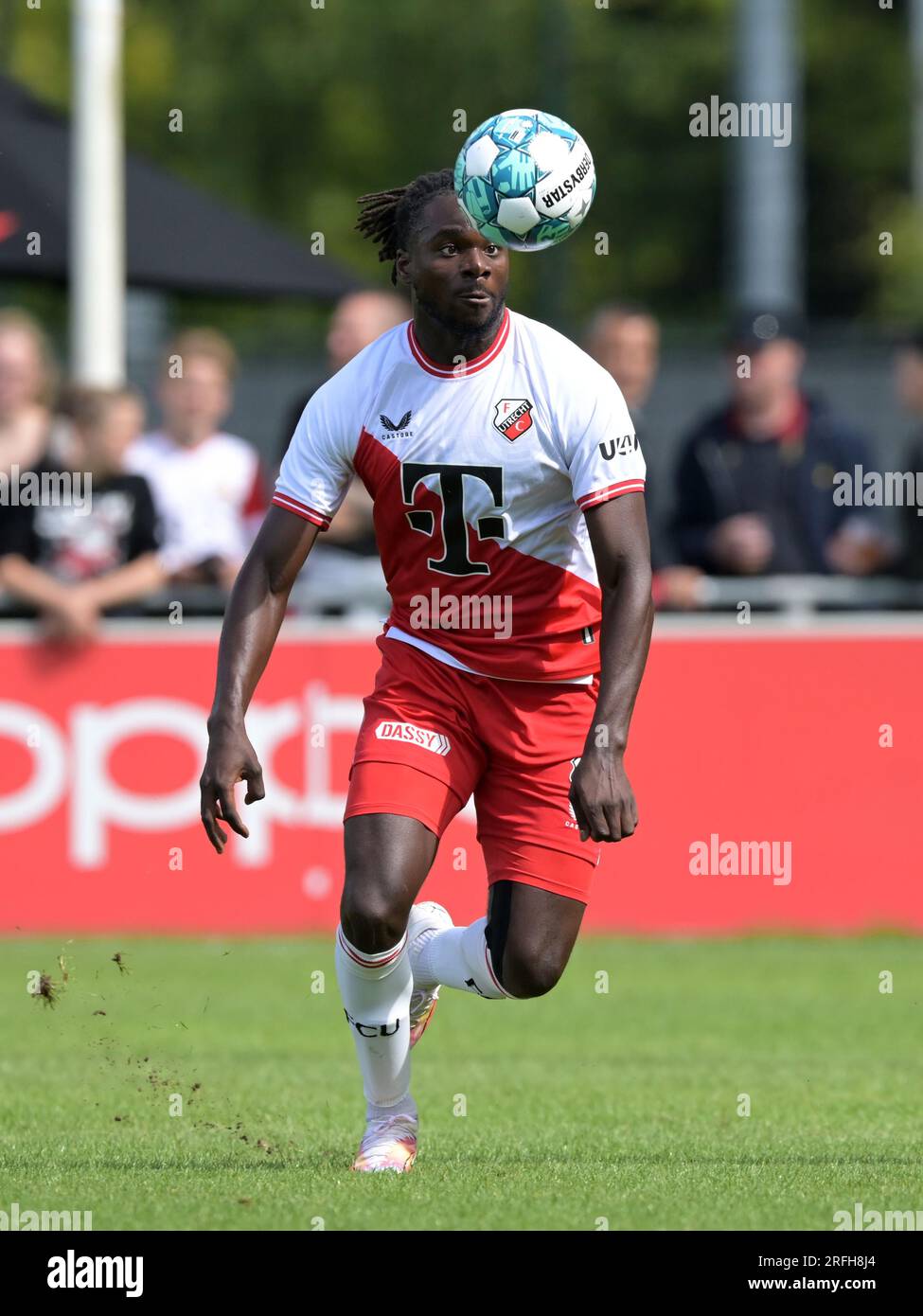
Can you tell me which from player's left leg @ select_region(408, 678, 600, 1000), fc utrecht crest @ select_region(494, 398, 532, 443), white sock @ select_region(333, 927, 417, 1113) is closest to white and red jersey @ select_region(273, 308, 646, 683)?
fc utrecht crest @ select_region(494, 398, 532, 443)

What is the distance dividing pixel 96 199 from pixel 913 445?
545 cm

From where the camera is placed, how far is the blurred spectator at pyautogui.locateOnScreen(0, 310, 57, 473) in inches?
533

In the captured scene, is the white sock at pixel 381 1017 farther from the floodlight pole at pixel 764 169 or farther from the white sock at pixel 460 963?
the floodlight pole at pixel 764 169

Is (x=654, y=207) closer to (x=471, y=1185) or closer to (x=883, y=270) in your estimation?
(x=883, y=270)

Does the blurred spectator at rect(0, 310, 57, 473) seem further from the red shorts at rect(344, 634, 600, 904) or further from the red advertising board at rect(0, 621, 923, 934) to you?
the red shorts at rect(344, 634, 600, 904)

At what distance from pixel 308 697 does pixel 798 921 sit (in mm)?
2982

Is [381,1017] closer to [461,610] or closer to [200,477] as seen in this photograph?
[461,610]

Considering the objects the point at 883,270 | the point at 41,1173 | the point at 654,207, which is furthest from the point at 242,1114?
the point at 654,207

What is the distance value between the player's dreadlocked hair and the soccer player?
0.01 metres

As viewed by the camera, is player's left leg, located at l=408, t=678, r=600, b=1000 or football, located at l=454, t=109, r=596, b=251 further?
player's left leg, located at l=408, t=678, r=600, b=1000

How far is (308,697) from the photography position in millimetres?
13305

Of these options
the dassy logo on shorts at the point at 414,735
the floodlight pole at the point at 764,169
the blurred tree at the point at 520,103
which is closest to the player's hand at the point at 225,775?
the dassy logo on shorts at the point at 414,735

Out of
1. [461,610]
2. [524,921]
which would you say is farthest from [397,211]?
[524,921]

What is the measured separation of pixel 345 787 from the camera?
13.2m
